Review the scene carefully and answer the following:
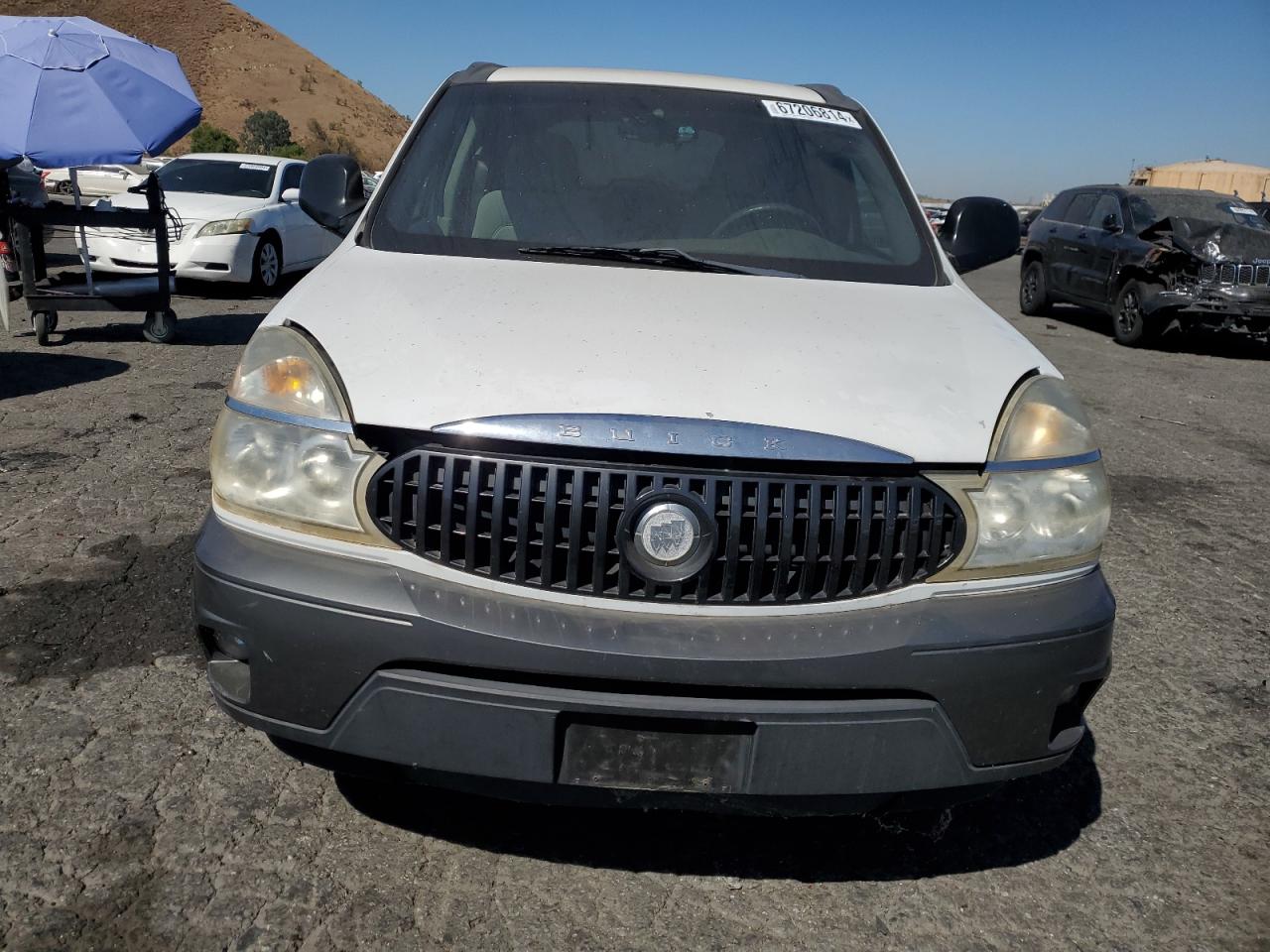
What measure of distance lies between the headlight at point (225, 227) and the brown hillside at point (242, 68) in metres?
65.3

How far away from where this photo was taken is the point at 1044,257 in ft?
48.5

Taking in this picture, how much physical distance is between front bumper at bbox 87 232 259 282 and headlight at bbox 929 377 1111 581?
34.5ft

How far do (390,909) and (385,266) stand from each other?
157cm

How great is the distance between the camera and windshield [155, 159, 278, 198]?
501 inches

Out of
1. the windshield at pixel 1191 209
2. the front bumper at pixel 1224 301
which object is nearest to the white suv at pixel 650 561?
the front bumper at pixel 1224 301

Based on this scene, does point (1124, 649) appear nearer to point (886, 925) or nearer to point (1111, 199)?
point (886, 925)

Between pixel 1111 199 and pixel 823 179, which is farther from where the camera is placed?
pixel 1111 199

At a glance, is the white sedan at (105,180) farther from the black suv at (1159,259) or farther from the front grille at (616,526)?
the front grille at (616,526)

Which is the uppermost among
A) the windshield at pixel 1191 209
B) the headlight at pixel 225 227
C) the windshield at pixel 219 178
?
the windshield at pixel 1191 209

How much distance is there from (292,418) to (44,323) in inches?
299

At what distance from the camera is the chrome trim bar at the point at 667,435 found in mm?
2145

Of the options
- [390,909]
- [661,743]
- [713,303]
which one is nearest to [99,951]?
[390,909]

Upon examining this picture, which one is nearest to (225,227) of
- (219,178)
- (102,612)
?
(219,178)

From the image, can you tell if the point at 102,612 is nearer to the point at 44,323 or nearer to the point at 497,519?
the point at 497,519
